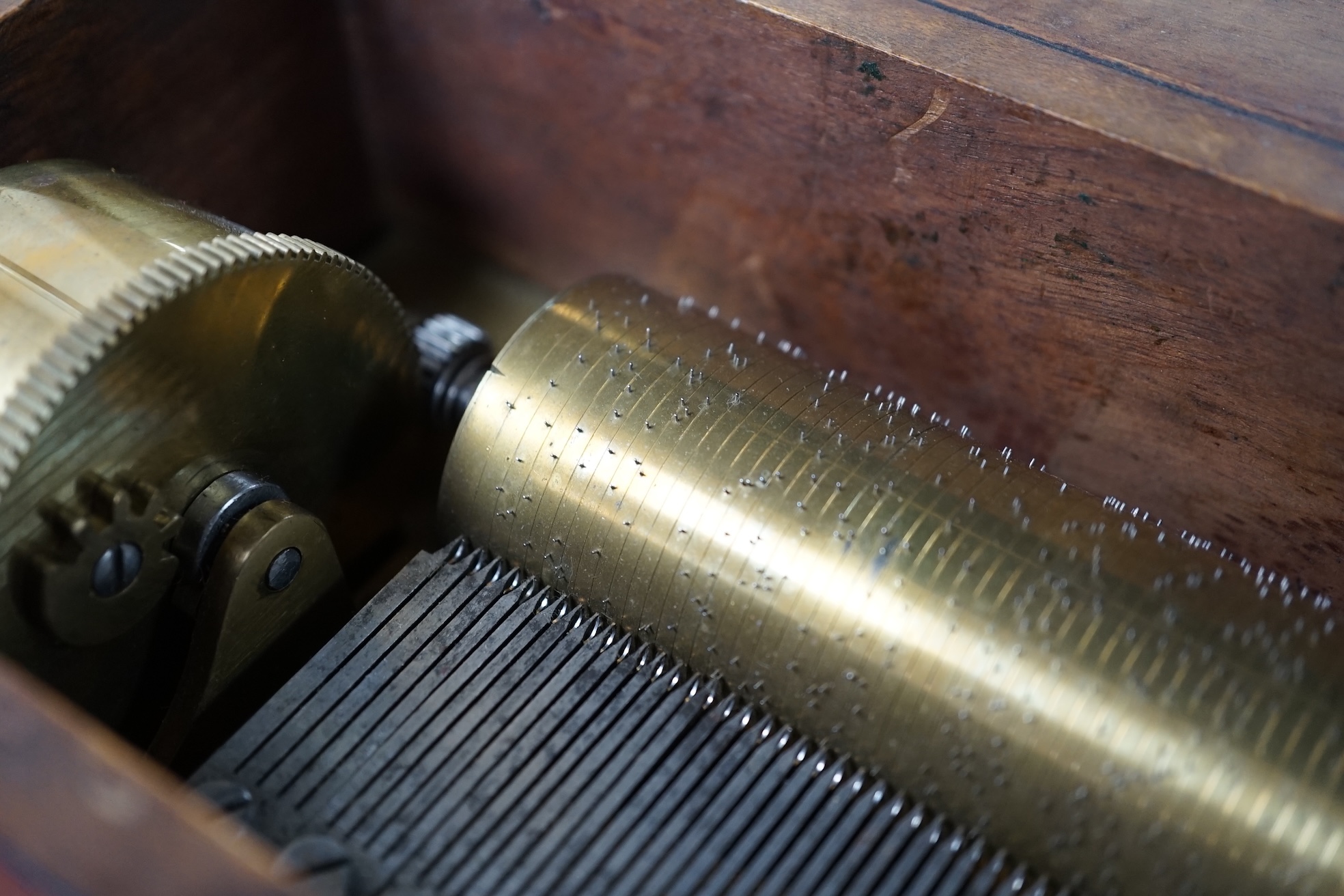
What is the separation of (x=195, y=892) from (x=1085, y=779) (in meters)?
0.47

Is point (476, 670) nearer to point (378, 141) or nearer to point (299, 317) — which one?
point (299, 317)

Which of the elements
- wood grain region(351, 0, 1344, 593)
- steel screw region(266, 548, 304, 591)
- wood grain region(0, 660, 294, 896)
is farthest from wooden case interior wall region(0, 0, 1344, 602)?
wood grain region(0, 660, 294, 896)

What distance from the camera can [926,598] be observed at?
0.72 metres

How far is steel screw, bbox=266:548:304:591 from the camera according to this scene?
2.52ft

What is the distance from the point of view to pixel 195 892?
21.7 inches

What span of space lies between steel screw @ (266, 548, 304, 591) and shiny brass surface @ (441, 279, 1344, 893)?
0.38 ft

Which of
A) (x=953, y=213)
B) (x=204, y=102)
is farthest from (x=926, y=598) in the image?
(x=204, y=102)

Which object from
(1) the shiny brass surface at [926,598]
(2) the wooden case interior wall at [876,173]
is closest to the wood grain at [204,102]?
(2) the wooden case interior wall at [876,173]

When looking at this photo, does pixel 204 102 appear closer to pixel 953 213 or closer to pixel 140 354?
pixel 140 354

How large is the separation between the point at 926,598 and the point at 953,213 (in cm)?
33

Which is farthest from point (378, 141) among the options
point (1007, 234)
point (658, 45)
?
point (1007, 234)

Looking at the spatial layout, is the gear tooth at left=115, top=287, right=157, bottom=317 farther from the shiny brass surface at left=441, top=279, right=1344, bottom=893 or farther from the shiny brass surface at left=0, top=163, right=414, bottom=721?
the shiny brass surface at left=441, top=279, right=1344, bottom=893

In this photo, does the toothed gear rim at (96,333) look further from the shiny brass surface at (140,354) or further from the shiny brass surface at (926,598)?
the shiny brass surface at (926,598)

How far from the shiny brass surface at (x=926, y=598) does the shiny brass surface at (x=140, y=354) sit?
0.37 feet
